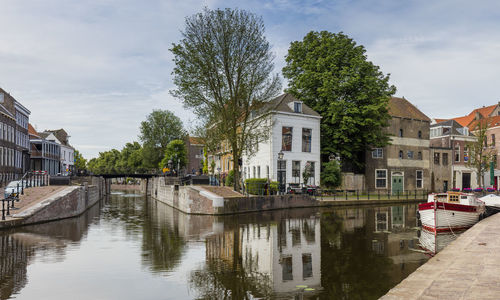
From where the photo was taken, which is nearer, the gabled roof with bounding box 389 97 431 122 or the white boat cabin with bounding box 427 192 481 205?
the white boat cabin with bounding box 427 192 481 205

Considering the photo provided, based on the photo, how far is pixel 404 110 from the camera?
166ft

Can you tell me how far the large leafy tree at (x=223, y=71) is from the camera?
103 ft

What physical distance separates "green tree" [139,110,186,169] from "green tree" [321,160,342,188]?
5445 centimetres

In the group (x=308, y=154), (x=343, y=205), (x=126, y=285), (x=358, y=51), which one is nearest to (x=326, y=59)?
(x=358, y=51)

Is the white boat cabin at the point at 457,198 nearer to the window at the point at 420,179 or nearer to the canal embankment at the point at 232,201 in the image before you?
the canal embankment at the point at 232,201

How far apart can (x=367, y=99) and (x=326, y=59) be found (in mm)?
6006

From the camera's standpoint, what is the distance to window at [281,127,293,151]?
39.9m

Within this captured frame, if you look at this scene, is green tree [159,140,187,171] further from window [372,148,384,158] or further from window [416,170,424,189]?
window [416,170,424,189]

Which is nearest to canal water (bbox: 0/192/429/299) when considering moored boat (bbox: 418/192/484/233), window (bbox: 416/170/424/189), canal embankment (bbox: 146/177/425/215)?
moored boat (bbox: 418/192/484/233)

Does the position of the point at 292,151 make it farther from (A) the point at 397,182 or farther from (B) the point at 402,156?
(B) the point at 402,156

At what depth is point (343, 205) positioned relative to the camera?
1414 inches

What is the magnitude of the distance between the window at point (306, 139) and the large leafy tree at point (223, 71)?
9.33 m

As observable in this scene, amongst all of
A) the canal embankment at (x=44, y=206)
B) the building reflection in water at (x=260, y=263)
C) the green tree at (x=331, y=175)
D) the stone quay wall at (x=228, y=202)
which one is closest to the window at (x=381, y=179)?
the green tree at (x=331, y=175)

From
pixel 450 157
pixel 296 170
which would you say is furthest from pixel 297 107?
pixel 450 157
